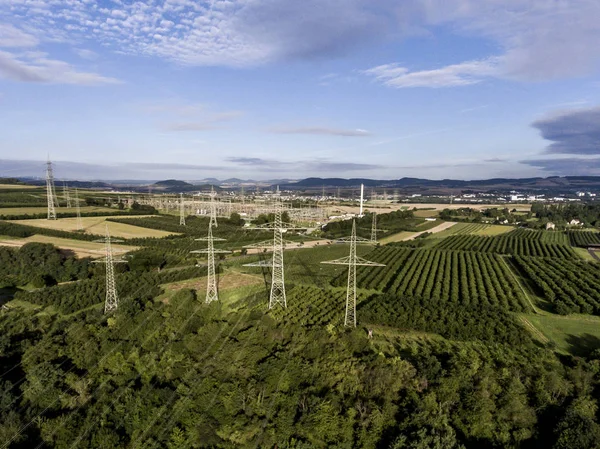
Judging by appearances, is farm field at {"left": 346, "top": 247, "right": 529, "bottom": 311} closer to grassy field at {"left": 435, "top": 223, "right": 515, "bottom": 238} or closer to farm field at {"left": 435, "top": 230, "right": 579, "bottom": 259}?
farm field at {"left": 435, "top": 230, "right": 579, "bottom": 259}

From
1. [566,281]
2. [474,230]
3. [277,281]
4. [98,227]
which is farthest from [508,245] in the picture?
[98,227]

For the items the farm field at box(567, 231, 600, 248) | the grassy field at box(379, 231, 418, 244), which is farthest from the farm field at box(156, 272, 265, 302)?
the farm field at box(567, 231, 600, 248)

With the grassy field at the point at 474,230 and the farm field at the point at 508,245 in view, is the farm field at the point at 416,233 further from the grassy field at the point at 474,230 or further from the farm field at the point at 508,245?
the farm field at the point at 508,245

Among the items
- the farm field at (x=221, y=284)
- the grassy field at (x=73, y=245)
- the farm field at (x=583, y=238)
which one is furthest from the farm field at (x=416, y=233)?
the grassy field at (x=73, y=245)

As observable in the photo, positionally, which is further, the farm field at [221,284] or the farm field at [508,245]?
the farm field at [508,245]

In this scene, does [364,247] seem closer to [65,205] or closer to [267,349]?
[267,349]
